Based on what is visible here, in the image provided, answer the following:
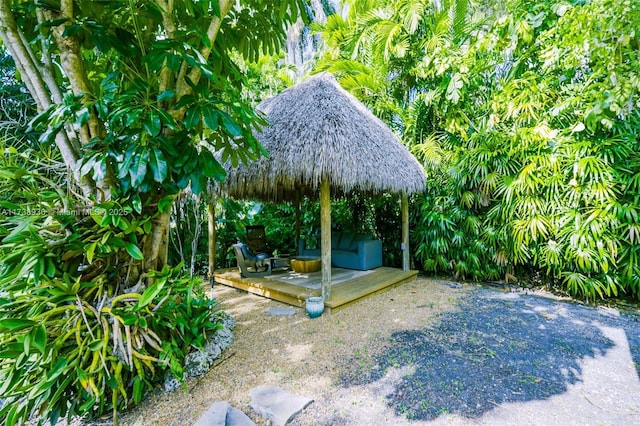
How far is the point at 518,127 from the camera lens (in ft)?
17.6

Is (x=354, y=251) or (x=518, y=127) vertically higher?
(x=518, y=127)

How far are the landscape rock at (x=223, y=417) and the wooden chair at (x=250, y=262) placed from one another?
3.29 m

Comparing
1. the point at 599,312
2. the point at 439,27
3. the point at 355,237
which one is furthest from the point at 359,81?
the point at 599,312

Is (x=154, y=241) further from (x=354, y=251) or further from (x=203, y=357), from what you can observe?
(x=354, y=251)

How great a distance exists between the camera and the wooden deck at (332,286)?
4375 millimetres

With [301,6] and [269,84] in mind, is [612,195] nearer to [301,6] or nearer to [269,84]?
[301,6]

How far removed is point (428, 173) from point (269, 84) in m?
5.69

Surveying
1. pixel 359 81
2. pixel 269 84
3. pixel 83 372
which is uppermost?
pixel 269 84

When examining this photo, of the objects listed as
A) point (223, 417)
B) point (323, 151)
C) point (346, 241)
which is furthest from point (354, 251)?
point (223, 417)

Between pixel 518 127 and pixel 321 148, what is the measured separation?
4141mm

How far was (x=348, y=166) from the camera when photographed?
13.4 feet

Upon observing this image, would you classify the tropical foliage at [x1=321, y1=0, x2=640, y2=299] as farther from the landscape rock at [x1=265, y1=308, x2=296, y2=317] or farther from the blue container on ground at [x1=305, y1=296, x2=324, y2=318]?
the landscape rock at [x1=265, y1=308, x2=296, y2=317]

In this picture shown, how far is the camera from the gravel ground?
83.7 inches

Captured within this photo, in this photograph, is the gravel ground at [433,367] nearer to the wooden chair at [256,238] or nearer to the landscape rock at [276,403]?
the landscape rock at [276,403]
